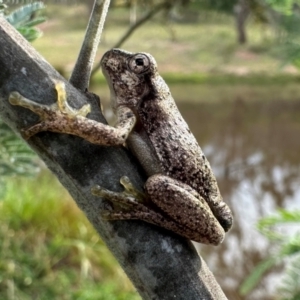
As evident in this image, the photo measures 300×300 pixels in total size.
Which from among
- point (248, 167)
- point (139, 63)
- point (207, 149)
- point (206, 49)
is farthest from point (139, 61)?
point (206, 49)

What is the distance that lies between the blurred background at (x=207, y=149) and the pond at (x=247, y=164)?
2 cm

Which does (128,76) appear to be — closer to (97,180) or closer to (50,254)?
(97,180)

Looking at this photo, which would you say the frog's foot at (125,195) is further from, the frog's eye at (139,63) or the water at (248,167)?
the water at (248,167)

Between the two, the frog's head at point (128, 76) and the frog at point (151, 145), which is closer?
the frog at point (151, 145)

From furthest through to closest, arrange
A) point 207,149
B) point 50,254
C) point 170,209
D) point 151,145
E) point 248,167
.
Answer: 1. point 207,149
2. point 248,167
3. point 50,254
4. point 151,145
5. point 170,209

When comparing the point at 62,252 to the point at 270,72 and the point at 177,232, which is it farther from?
the point at 270,72

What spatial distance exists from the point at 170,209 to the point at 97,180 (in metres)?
0.29

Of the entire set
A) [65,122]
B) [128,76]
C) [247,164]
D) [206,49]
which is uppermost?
[65,122]

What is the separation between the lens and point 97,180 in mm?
640

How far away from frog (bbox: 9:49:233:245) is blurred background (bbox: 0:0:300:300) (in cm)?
24

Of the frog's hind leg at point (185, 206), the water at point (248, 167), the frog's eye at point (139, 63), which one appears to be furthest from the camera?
the water at point (248, 167)

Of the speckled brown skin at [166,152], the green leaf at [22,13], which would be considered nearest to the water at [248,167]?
the speckled brown skin at [166,152]

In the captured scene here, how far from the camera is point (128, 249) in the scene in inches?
25.1

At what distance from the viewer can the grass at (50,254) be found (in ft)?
10.4
